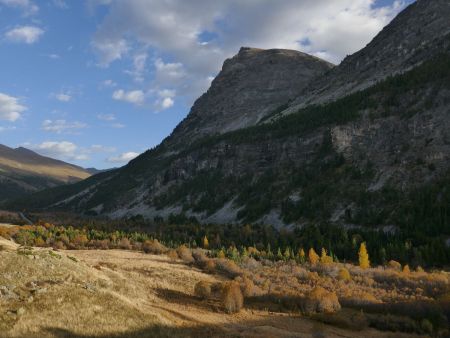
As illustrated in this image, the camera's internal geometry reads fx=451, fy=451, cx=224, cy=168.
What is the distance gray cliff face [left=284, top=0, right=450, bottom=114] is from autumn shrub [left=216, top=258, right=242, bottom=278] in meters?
83.8

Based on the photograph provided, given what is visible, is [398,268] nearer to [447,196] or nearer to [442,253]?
[442,253]

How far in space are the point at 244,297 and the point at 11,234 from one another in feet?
154

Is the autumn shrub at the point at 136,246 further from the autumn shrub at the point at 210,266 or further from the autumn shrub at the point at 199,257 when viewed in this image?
the autumn shrub at the point at 210,266

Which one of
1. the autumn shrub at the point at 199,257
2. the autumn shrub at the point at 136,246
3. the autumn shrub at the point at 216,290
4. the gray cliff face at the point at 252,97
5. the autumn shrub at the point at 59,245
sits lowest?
the autumn shrub at the point at 59,245

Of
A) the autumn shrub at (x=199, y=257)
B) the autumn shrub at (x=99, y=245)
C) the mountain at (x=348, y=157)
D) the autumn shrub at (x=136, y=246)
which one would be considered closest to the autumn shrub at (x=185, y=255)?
the autumn shrub at (x=199, y=257)

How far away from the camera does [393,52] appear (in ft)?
410

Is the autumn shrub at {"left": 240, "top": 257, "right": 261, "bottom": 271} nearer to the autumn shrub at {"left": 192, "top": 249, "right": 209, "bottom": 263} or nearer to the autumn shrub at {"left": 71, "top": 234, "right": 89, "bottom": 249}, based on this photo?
the autumn shrub at {"left": 192, "top": 249, "right": 209, "bottom": 263}

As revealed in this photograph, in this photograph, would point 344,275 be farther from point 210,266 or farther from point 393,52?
point 393,52

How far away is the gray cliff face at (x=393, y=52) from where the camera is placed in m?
113

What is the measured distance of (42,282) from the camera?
85.1 ft

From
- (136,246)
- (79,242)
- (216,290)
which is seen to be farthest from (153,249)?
(216,290)

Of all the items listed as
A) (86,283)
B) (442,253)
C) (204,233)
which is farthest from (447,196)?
(86,283)

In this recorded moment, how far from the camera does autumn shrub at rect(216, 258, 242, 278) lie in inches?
1607

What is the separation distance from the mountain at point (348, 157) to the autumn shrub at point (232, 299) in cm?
3735
